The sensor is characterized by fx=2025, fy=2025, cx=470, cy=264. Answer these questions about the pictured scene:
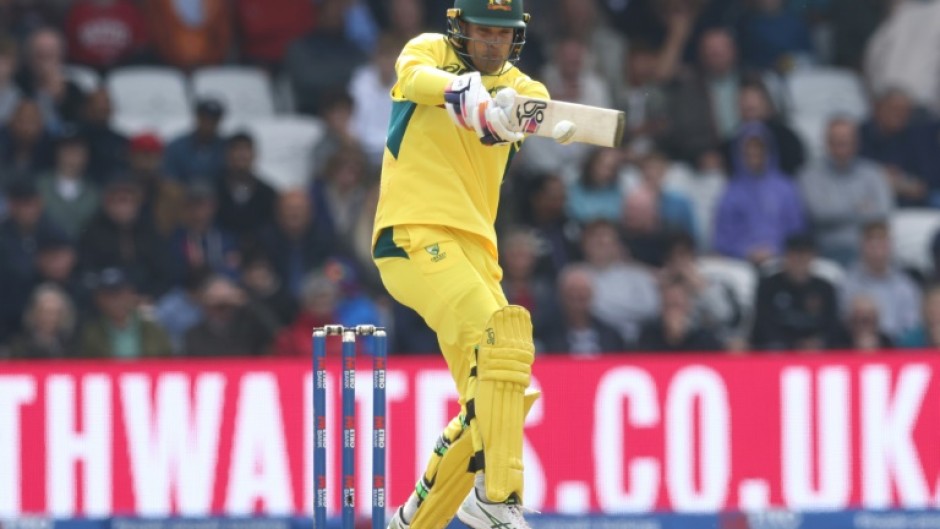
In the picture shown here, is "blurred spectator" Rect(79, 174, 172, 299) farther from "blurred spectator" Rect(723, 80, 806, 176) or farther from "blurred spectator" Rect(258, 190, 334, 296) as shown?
"blurred spectator" Rect(723, 80, 806, 176)

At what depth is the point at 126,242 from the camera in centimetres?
1205

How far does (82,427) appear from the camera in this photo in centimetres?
1014

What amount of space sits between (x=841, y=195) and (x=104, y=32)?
4.93 metres

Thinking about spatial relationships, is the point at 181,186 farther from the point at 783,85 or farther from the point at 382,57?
the point at 783,85

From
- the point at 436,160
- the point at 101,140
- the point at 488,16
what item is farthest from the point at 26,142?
the point at 488,16

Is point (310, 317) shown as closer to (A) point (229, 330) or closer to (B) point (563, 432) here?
(A) point (229, 330)

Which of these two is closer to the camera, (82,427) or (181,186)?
(82,427)

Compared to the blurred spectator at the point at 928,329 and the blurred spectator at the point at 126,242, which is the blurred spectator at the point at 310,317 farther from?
the blurred spectator at the point at 928,329

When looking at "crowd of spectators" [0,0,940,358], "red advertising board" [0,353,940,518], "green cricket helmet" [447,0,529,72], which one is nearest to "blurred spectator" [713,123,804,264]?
"crowd of spectators" [0,0,940,358]

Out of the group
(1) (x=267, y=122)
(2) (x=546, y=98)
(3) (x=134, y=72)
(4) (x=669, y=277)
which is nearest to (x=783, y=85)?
(4) (x=669, y=277)

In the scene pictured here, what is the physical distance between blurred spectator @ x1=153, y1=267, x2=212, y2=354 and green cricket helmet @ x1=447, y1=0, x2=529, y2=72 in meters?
5.04

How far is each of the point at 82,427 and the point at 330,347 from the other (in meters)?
1.38

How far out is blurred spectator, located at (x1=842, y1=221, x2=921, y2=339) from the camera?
12125 millimetres

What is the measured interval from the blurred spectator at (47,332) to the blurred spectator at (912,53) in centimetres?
580
